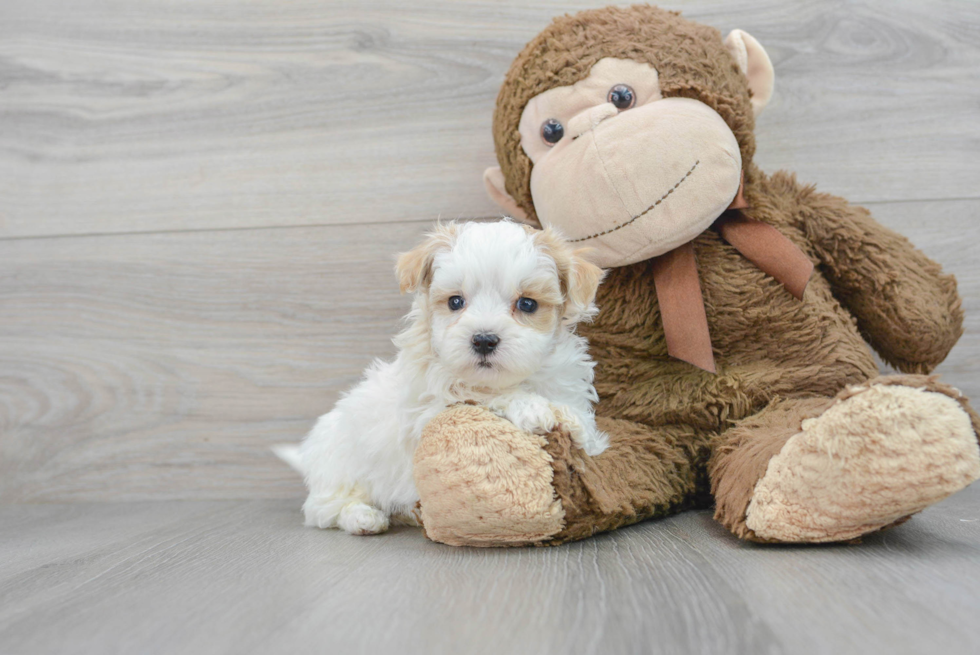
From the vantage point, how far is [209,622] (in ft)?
2.25

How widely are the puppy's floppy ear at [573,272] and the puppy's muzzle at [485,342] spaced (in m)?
0.15

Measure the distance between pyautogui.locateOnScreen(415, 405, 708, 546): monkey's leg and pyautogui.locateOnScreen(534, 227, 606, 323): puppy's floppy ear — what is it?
0.21 metres

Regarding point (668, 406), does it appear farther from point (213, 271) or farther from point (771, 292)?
point (213, 271)

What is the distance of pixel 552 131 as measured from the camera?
1108 mm

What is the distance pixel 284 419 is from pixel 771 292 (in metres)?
1.00

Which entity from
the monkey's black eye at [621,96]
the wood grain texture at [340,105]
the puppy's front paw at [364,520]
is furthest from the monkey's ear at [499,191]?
the puppy's front paw at [364,520]

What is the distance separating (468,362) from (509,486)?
0.18m

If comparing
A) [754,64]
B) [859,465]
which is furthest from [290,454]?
[754,64]

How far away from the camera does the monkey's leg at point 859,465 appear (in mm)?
727

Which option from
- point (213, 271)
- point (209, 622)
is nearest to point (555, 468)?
point (209, 622)

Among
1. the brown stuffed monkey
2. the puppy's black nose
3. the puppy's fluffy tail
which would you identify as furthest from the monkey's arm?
the puppy's fluffy tail

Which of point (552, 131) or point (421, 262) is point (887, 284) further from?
point (421, 262)

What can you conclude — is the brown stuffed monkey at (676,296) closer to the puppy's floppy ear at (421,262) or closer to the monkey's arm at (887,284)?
the monkey's arm at (887,284)

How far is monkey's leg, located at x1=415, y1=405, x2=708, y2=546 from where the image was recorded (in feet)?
2.80
